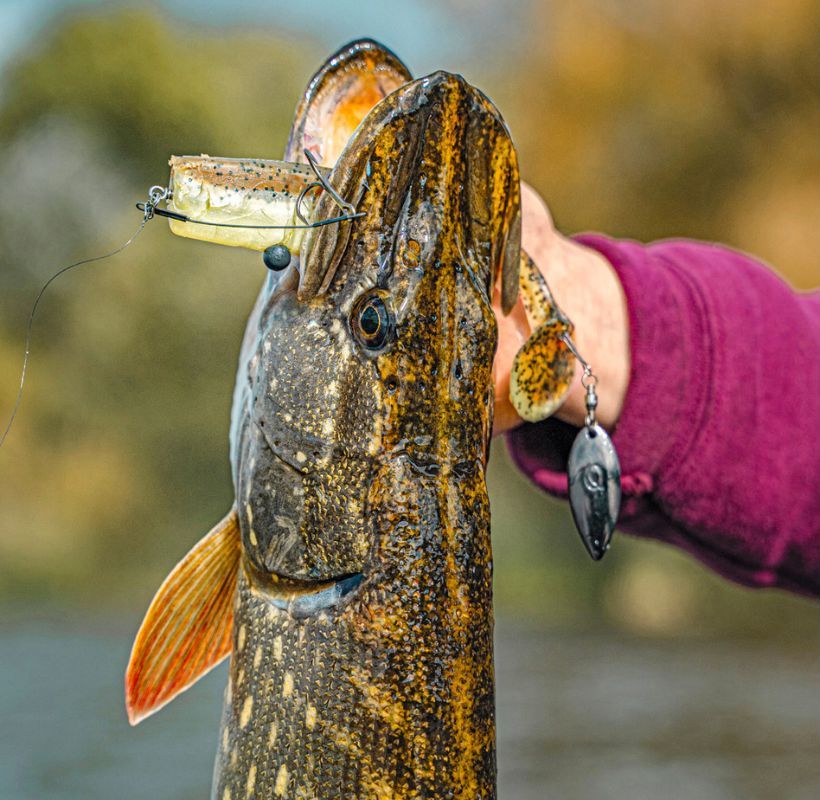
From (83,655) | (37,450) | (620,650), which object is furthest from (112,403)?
(620,650)

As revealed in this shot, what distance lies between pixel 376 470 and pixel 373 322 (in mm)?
196

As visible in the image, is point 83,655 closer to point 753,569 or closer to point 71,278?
point 71,278

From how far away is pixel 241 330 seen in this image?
13891 mm

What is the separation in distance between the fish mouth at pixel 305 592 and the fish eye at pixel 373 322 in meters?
0.31

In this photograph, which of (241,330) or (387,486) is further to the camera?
(241,330)

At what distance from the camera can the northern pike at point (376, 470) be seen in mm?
1370

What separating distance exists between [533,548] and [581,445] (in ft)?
47.4

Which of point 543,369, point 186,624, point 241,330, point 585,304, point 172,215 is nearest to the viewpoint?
point 172,215

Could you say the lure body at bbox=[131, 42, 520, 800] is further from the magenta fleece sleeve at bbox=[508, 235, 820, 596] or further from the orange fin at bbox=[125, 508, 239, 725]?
the magenta fleece sleeve at bbox=[508, 235, 820, 596]

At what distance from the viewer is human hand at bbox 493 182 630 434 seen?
194 centimetres

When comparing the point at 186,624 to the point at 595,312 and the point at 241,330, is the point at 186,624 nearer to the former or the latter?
the point at 595,312

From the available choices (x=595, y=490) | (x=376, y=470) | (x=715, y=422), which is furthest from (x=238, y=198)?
(x=715, y=422)

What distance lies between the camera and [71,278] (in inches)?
615

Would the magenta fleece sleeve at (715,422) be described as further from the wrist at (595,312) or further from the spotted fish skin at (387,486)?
the spotted fish skin at (387,486)
